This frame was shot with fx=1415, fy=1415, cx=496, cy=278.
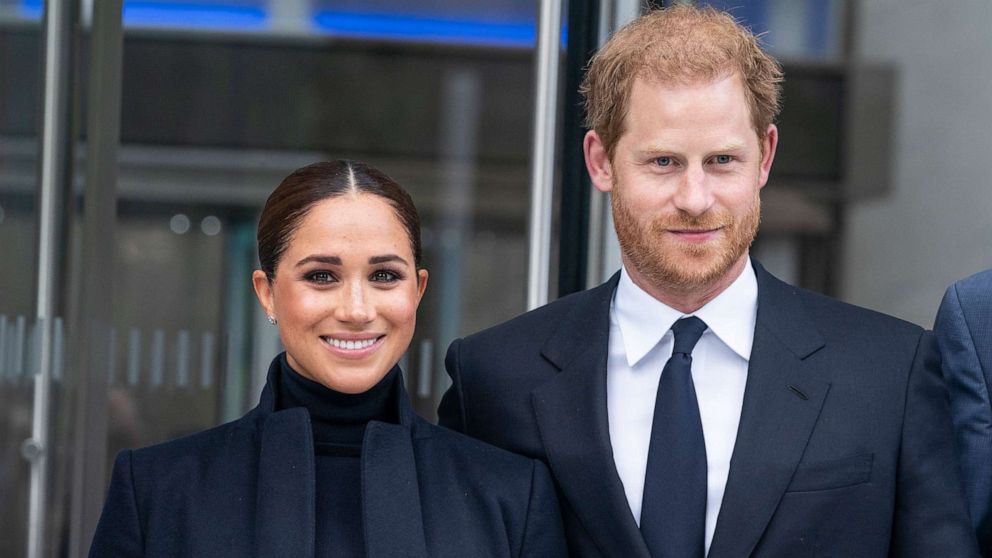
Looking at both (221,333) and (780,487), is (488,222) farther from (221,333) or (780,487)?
(780,487)

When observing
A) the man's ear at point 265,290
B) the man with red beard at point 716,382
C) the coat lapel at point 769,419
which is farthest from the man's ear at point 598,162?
the man's ear at point 265,290

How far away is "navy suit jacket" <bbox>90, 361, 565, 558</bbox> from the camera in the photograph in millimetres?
2205

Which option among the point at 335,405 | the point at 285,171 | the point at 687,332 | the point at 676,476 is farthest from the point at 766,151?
the point at 285,171

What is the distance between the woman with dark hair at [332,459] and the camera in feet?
7.28

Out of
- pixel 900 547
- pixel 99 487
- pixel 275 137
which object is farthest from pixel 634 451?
pixel 275 137

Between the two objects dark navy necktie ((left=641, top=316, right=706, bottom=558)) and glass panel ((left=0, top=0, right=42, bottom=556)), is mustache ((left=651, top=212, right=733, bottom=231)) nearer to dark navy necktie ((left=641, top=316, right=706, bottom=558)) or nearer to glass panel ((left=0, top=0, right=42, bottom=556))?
dark navy necktie ((left=641, top=316, right=706, bottom=558))

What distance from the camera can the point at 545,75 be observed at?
401cm

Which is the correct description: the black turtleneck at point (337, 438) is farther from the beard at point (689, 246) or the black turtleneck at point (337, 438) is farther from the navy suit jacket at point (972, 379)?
the navy suit jacket at point (972, 379)

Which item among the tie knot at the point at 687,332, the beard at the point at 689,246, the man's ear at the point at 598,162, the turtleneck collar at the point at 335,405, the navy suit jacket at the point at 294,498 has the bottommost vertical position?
the navy suit jacket at the point at 294,498

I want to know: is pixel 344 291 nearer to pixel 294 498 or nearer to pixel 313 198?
pixel 313 198

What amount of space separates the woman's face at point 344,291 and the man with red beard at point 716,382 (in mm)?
335

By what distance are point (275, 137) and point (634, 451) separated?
10.0 feet

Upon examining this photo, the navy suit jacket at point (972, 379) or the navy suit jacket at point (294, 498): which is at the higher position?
the navy suit jacket at point (972, 379)

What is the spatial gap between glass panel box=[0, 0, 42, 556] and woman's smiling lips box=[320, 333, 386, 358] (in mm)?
2408
